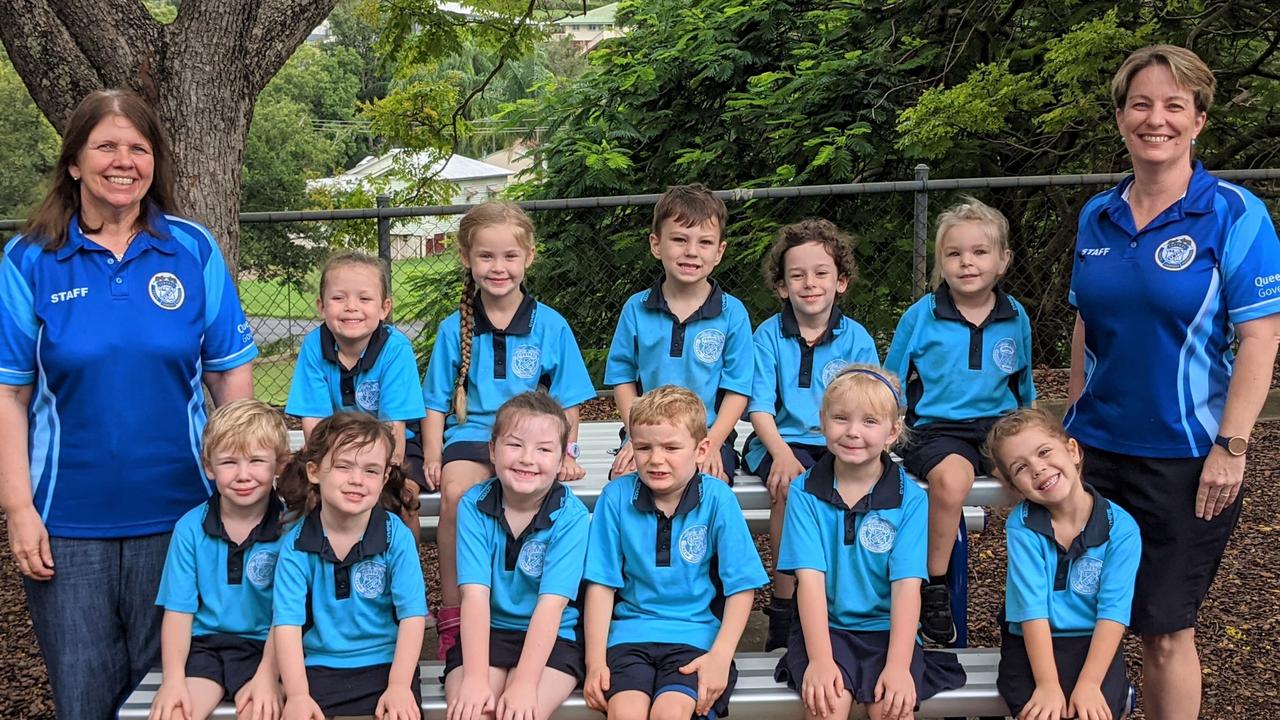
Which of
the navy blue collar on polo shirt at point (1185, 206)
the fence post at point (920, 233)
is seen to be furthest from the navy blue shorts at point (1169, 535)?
the fence post at point (920, 233)

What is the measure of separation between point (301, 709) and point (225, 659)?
1.07 feet

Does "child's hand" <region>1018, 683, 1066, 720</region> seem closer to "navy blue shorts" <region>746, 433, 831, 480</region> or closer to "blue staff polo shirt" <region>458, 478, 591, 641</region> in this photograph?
"navy blue shorts" <region>746, 433, 831, 480</region>

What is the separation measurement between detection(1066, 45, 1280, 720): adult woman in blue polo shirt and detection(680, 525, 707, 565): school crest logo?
110 centimetres

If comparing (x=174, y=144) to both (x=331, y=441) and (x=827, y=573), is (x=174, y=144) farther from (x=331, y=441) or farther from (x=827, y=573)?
(x=827, y=573)

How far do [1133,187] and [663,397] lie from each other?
1.38 m

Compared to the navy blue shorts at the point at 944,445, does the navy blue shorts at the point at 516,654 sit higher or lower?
lower

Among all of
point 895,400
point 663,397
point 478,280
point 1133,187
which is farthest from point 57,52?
point 1133,187

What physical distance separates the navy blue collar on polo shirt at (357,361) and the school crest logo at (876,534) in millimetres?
1593

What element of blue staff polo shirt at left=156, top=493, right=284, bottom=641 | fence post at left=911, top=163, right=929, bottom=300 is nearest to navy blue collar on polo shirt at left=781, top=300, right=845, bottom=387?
blue staff polo shirt at left=156, top=493, right=284, bottom=641

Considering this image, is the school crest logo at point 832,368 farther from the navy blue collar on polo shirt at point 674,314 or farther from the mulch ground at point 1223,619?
the mulch ground at point 1223,619

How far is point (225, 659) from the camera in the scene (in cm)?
300

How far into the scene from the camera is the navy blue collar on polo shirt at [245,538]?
2947 millimetres

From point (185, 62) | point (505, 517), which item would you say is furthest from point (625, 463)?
point (185, 62)

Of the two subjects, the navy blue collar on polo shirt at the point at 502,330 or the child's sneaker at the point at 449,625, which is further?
the navy blue collar on polo shirt at the point at 502,330
